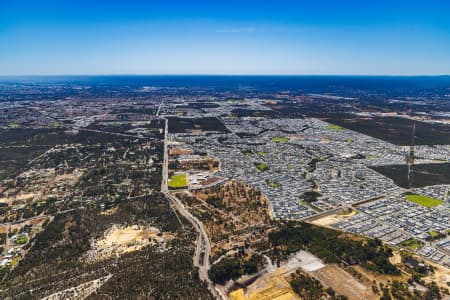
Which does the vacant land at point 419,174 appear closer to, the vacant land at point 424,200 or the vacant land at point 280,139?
the vacant land at point 424,200

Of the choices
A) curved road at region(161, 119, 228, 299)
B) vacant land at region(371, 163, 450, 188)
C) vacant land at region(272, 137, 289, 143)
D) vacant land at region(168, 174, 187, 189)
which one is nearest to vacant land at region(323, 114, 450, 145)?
vacant land at region(371, 163, 450, 188)

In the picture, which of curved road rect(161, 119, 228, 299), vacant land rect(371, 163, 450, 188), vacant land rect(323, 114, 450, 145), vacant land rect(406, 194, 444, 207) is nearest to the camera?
curved road rect(161, 119, 228, 299)

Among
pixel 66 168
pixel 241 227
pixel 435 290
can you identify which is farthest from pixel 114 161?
pixel 435 290

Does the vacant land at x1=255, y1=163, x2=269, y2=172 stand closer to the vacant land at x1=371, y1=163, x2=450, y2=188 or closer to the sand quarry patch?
the vacant land at x1=371, y1=163, x2=450, y2=188

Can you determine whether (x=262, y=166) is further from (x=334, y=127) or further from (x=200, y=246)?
(x=334, y=127)

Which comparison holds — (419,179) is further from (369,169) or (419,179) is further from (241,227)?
(241,227)

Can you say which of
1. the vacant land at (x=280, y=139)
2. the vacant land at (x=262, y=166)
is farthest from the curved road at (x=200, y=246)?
the vacant land at (x=280, y=139)
